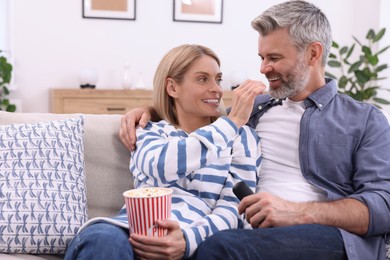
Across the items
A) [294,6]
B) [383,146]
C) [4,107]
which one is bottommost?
[4,107]

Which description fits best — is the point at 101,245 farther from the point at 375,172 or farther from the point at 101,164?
the point at 375,172

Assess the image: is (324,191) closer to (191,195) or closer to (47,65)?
(191,195)

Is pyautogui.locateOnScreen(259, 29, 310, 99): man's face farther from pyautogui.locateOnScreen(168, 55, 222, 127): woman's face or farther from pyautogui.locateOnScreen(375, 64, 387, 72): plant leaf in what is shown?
pyautogui.locateOnScreen(375, 64, 387, 72): plant leaf

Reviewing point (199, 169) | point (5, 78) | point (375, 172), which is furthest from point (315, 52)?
point (5, 78)

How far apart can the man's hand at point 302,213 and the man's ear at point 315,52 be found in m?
0.54

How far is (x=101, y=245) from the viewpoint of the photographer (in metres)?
1.35

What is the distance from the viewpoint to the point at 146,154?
5.37 ft

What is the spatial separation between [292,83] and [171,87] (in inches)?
16.4

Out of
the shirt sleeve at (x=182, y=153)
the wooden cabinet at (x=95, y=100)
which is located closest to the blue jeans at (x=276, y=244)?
the shirt sleeve at (x=182, y=153)

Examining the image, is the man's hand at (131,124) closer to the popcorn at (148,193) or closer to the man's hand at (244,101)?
the man's hand at (244,101)

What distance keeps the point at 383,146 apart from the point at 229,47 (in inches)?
134

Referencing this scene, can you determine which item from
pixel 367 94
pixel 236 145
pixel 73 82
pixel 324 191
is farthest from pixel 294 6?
pixel 73 82

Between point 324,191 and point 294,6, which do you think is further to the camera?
point 294,6

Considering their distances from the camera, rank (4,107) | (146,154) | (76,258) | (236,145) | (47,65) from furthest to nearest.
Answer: (47,65)
(4,107)
(236,145)
(146,154)
(76,258)
